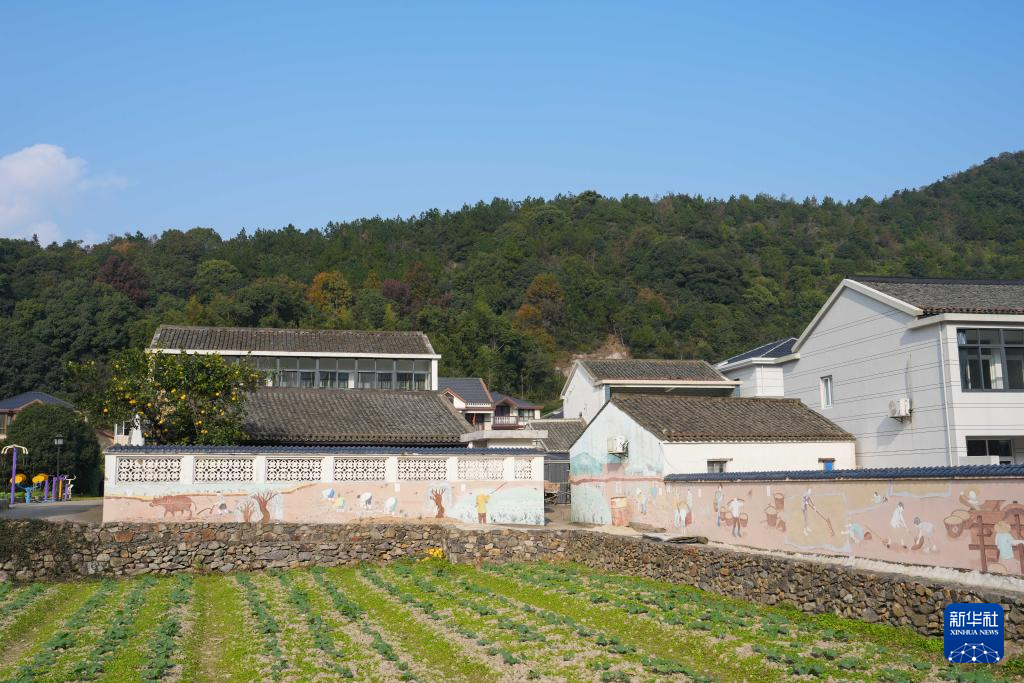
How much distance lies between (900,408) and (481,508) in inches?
436

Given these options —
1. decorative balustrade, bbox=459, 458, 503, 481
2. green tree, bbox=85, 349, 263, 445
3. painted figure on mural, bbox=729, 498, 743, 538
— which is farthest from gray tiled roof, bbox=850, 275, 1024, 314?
green tree, bbox=85, 349, 263, 445

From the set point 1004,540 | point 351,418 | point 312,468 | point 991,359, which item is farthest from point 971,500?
point 351,418

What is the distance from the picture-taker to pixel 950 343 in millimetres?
21828

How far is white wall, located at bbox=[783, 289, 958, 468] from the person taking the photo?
22272 millimetres

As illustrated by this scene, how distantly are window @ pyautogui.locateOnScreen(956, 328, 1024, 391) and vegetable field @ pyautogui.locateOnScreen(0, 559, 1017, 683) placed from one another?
11330mm

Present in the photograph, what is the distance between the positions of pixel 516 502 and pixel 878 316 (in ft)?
36.9

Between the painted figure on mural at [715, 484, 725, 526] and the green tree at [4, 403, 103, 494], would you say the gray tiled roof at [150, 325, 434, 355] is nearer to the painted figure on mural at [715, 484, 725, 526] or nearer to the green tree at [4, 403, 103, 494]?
the green tree at [4, 403, 103, 494]

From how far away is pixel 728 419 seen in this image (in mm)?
24062

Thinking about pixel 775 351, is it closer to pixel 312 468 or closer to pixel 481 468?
pixel 481 468

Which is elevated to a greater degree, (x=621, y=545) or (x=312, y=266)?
(x=312, y=266)

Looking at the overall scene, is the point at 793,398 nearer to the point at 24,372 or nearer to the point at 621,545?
the point at 621,545

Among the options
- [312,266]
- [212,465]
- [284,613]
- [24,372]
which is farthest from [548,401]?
[284,613]

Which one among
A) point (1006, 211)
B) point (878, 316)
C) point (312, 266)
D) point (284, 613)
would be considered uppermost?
point (1006, 211)

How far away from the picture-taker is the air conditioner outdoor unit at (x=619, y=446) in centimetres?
2289
